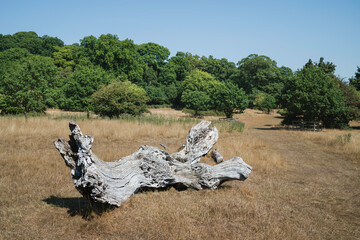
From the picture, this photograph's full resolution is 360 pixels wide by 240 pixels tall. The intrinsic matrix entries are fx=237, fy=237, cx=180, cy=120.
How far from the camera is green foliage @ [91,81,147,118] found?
22.3 m

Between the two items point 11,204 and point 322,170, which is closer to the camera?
point 11,204

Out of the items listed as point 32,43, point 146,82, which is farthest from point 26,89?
point 32,43

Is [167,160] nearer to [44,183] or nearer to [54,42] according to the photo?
[44,183]

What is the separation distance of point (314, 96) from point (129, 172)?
2555 centimetres

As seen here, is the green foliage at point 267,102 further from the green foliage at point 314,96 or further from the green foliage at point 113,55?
the green foliage at point 113,55

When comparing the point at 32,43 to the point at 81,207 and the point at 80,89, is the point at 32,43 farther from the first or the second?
the point at 81,207

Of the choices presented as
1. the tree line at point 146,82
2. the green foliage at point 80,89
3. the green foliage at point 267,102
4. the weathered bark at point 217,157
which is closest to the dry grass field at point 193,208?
the weathered bark at point 217,157

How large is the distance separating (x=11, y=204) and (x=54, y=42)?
86874 mm

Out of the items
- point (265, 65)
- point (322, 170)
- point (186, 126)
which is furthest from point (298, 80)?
point (265, 65)

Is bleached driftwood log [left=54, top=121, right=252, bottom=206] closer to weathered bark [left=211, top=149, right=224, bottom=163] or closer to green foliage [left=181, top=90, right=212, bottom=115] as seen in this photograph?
weathered bark [left=211, top=149, right=224, bottom=163]

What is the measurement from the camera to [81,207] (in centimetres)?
498

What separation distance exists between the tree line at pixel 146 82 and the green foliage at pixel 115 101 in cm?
9

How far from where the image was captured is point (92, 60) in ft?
171

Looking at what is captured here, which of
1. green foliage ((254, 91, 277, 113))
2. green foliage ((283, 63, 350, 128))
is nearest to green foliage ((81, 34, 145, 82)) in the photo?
green foliage ((254, 91, 277, 113))
